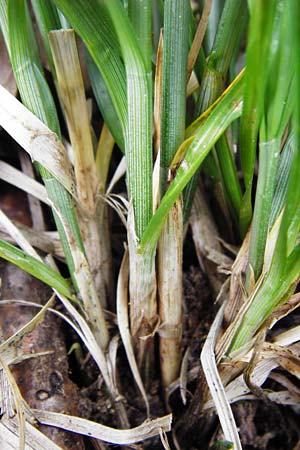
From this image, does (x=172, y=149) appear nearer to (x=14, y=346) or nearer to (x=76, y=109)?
(x=76, y=109)

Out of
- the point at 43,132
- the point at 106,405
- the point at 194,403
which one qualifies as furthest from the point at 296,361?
the point at 43,132

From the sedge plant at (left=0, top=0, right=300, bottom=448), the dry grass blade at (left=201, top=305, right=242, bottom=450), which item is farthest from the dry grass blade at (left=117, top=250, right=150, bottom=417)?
the dry grass blade at (left=201, top=305, right=242, bottom=450)

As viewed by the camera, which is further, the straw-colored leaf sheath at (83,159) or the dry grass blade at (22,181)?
the dry grass blade at (22,181)

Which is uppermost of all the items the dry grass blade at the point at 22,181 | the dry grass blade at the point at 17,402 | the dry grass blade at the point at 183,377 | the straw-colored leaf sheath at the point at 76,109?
the straw-colored leaf sheath at the point at 76,109

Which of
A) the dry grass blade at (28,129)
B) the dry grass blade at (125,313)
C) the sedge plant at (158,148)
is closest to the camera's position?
the sedge plant at (158,148)

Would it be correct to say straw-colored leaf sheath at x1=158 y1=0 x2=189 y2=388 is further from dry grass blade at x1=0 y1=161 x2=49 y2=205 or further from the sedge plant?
dry grass blade at x1=0 y1=161 x2=49 y2=205

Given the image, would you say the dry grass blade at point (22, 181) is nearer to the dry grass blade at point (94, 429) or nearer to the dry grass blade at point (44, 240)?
the dry grass blade at point (44, 240)

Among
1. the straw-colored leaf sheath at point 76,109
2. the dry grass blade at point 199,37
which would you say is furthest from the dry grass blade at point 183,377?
the dry grass blade at point 199,37

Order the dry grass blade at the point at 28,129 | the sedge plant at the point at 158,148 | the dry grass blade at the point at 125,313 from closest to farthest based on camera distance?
the sedge plant at the point at 158,148, the dry grass blade at the point at 28,129, the dry grass blade at the point at 125,313

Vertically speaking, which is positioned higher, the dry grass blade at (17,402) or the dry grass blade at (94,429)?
the dry grass blade at (17,402)
